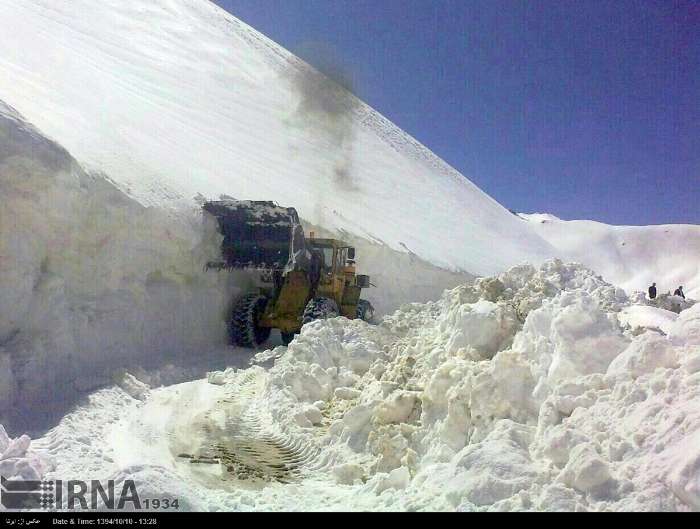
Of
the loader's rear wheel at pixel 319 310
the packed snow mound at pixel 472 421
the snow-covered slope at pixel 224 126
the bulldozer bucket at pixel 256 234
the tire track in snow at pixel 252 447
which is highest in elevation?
the snow-covered slope at pixel 224 126

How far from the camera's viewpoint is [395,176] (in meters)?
29.2

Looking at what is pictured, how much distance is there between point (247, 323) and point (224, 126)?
1322 cm

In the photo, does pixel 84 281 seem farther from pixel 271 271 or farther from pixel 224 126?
pixel 224 126

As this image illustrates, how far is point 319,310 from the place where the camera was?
10312 mm

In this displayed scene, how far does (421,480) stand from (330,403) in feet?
8.86

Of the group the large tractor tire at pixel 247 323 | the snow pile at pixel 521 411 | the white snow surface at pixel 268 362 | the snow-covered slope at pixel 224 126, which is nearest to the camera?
the snow pile at pixel 521 411

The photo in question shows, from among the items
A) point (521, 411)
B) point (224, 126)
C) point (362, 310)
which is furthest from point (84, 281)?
point (224, 126)

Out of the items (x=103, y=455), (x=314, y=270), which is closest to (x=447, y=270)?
(x=314, y=270)

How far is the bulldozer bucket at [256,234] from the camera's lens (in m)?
10.8

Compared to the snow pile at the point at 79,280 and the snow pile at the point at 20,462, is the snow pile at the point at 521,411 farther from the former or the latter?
the snow pile at the point at 79,280

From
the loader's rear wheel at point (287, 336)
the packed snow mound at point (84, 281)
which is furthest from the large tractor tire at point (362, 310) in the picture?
the packed snow mound at point (84, 281)

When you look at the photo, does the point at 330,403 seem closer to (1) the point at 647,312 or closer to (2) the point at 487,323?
(2) the point at 487,323

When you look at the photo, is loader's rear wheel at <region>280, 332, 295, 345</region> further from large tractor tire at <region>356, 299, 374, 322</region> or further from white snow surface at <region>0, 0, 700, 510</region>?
large tractor tire at <region>356, 299, 374, 322</region>

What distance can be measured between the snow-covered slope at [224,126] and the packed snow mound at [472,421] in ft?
16.4
